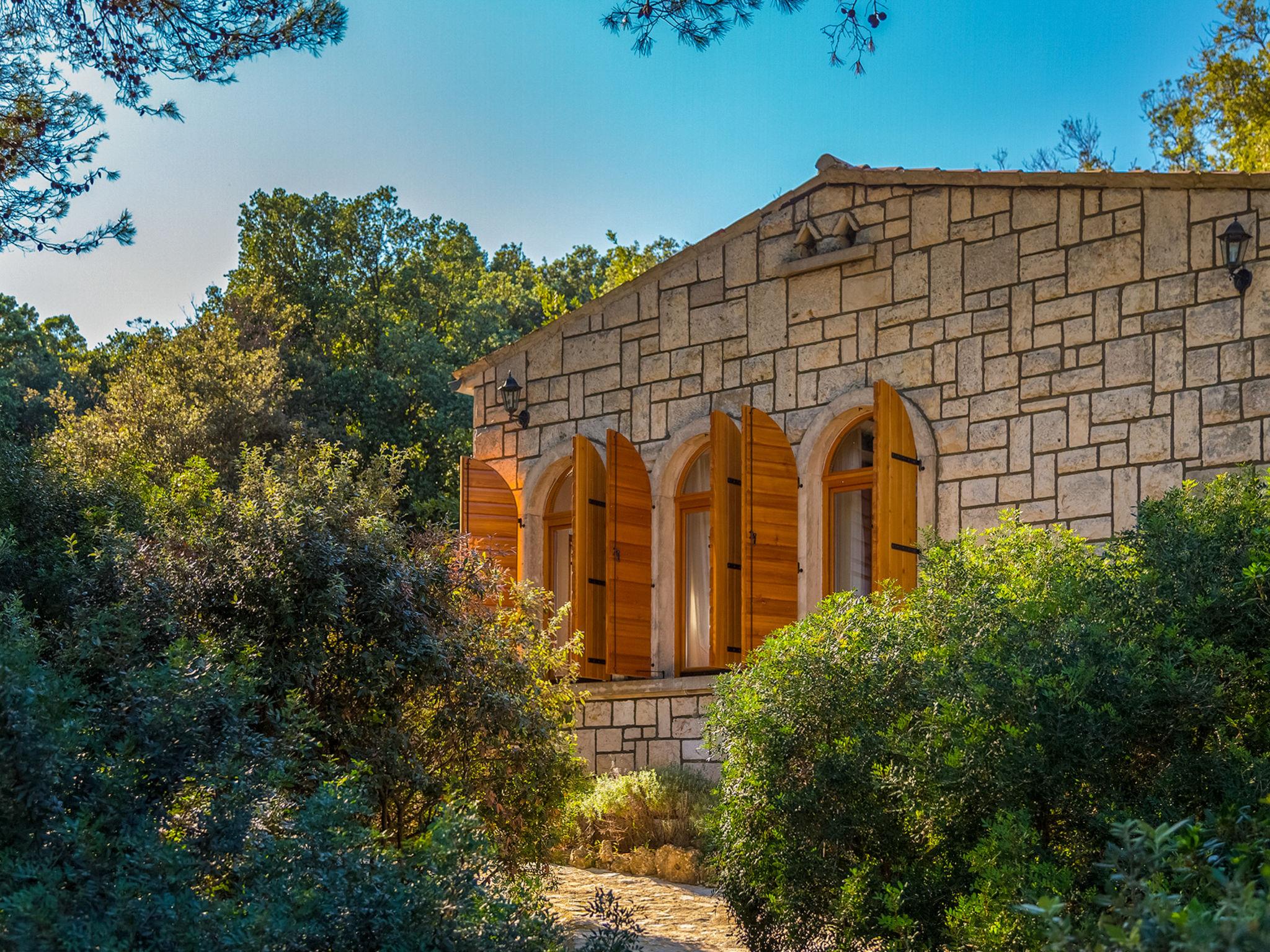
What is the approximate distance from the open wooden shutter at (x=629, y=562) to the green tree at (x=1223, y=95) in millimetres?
10658

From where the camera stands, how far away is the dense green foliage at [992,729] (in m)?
4.37

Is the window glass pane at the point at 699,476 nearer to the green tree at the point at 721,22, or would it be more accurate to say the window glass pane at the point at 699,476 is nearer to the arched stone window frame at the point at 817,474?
the arched stone window frame at the point at 817,474

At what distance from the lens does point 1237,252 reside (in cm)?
849

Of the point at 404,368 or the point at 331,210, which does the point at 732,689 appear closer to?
the point at 404,368

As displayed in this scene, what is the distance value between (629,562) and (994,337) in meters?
3.50

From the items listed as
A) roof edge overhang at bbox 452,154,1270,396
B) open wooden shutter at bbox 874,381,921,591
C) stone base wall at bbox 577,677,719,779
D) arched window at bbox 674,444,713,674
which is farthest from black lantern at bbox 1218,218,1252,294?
stone base wall at bbox 577,677,719,779

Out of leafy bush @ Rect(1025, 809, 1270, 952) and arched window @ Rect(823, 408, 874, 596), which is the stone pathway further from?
arched window @ Rect(823, 408, 874, 596)

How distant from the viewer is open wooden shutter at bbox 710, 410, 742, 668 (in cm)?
1042

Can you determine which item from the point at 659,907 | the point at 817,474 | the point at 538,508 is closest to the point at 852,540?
the point at 817,474

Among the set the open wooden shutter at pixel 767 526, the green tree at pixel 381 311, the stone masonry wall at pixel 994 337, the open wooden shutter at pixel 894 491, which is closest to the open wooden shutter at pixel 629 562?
the stone masonry wall at pixel 994 337

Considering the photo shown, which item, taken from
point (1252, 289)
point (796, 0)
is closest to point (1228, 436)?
point (1252, 289)

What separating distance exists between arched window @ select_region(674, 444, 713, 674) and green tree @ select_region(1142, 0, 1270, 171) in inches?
404

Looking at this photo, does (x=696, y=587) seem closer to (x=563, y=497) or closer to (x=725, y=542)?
(x=725, y=542)

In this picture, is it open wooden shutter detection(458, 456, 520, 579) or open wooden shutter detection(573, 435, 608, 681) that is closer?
open wooden shutter detection(573, 435, 608, 681)
